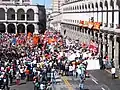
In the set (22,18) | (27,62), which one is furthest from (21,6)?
(27,62)

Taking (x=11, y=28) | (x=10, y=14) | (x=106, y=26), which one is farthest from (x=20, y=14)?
(x=106, y=26)

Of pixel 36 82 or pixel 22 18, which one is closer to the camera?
pixel 36 82

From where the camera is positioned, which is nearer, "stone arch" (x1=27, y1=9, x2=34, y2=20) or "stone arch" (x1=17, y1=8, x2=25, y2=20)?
"stone arch" (x1=17, y1=8, x2=25, y2=20)

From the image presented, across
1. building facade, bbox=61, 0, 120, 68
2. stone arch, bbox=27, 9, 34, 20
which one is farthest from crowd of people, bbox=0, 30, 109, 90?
stone arch, bbox=27, 9, 34, 20

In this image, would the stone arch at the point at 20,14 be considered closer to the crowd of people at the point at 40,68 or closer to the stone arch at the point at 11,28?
the stone arch at the point at 11,28

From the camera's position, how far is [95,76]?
3794cm

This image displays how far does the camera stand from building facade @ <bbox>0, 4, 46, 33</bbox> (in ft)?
371

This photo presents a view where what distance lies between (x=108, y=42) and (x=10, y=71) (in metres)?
17.6

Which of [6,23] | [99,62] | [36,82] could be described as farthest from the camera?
[6,23]

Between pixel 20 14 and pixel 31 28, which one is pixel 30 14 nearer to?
pixel 20 14

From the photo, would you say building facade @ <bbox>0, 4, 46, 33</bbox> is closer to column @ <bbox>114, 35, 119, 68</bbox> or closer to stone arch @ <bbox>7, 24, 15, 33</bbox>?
stone arch @ <bbox>7, 24, 15, 33</bbox>

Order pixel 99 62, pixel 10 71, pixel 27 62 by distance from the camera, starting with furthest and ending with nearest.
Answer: pixel 99 62 → pixel 27 62 → pixel 10 71

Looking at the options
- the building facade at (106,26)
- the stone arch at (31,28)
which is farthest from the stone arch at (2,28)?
the building facade at (106,26)

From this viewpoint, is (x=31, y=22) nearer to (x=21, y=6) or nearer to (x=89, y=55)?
(x=21, y=6)
